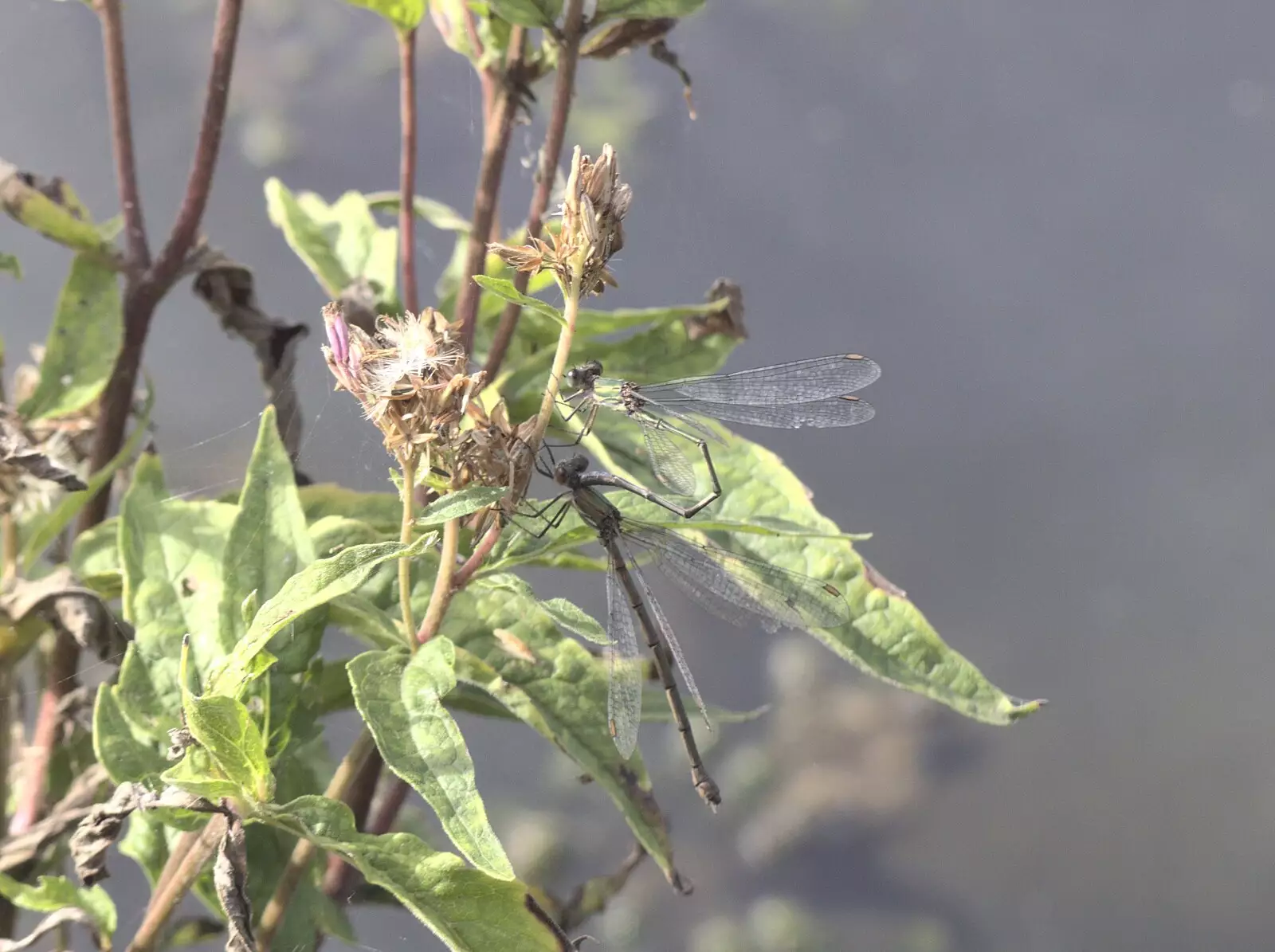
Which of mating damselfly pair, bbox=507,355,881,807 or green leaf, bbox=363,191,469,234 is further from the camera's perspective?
green leaf, bbox=363,191,469,234

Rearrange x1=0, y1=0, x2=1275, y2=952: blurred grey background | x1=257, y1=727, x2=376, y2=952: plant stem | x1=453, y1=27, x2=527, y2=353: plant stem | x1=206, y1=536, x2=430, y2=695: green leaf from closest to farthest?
x1=206, y1=536, x2=430, y2=695: green leaf < x1=257, y1=727, x2=376, y2=952: plant stem < x1=453, y1=27, x2=527, y2=353: plant stem < x1=0, y1=0, x2=1275, y2=952: blurred grey background

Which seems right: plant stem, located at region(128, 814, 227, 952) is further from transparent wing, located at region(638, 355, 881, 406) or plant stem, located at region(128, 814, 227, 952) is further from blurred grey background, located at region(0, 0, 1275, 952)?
blurred grey background, located at region(0, 0, 1275, 952)

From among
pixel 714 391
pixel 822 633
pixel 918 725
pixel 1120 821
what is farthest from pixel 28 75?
pixel 1120 821

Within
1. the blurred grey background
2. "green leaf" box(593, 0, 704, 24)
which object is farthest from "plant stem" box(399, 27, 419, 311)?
the blurred grey background

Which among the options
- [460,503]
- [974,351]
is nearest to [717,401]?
[460,503]

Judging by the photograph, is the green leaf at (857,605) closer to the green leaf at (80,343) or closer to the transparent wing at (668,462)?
the transparent wing at (668,462)

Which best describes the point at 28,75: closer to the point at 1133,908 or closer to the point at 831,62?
the point at 831,62
